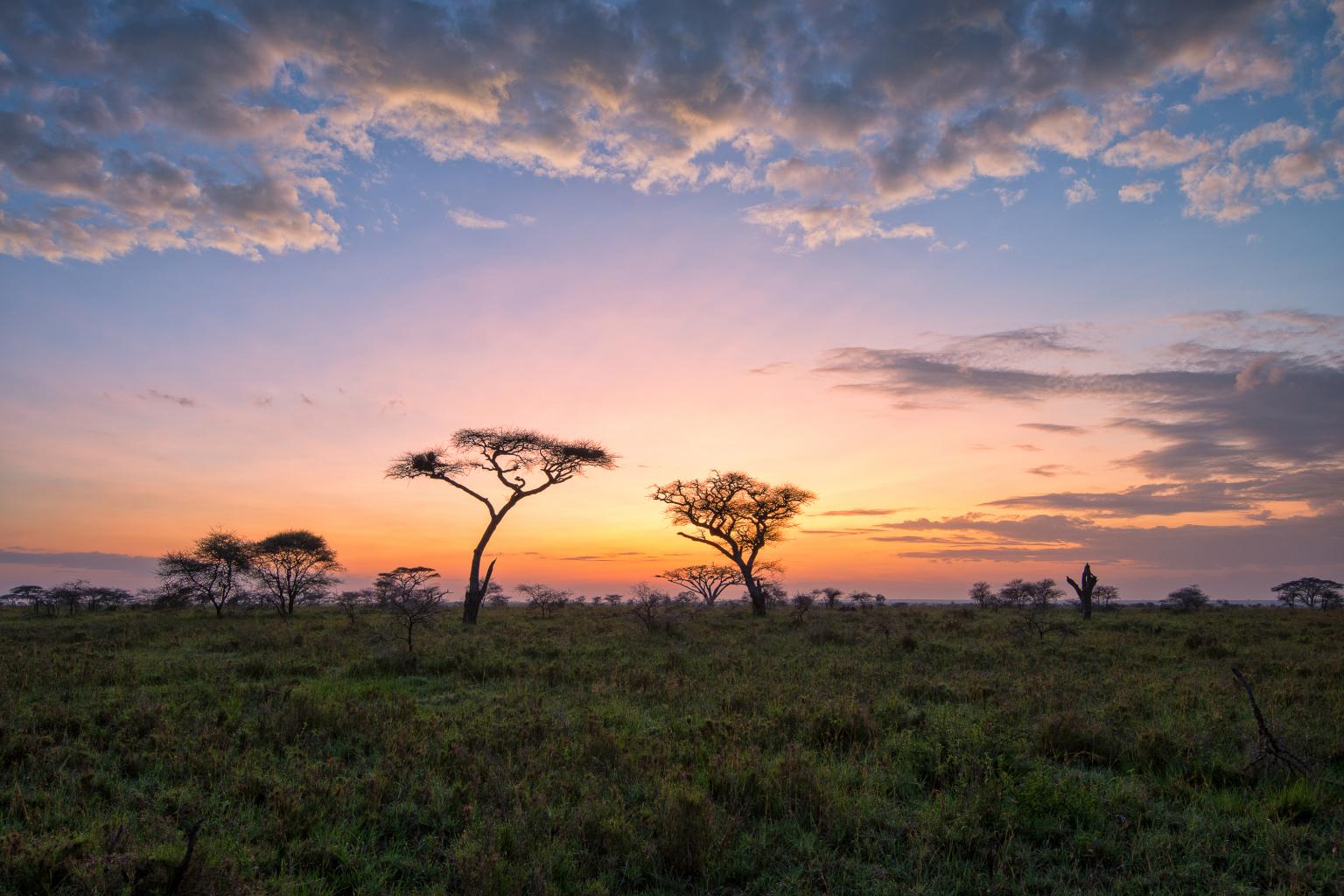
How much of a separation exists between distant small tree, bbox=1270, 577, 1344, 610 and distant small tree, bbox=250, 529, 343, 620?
7459 cm

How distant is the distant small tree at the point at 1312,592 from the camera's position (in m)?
51.9

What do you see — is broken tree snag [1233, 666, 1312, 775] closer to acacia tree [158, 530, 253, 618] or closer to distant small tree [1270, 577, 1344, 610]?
acacia tree [158, 530, 253, 618]

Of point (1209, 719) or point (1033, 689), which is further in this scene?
point (1033, 689)

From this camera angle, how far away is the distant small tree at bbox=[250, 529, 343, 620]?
1524 inches

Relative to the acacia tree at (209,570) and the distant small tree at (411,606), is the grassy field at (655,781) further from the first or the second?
the acacia tree at (209,570)

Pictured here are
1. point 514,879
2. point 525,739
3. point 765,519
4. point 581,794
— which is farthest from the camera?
point 765,519

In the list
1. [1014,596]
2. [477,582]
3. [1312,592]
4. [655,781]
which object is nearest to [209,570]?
[477,582]

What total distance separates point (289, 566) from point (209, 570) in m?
4.27

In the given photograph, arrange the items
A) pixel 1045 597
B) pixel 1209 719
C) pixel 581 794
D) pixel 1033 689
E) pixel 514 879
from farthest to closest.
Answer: pixel 1045 597, pixel 1033 689, pixel 1209 719, pixel 581 794, pixel 514 879

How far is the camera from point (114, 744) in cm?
837

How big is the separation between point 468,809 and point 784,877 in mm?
3059

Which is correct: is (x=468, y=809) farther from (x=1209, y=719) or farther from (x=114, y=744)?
(x=1209, y=719)

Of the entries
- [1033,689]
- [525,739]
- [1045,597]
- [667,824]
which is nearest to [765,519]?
[1045,597]

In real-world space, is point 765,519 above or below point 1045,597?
above
